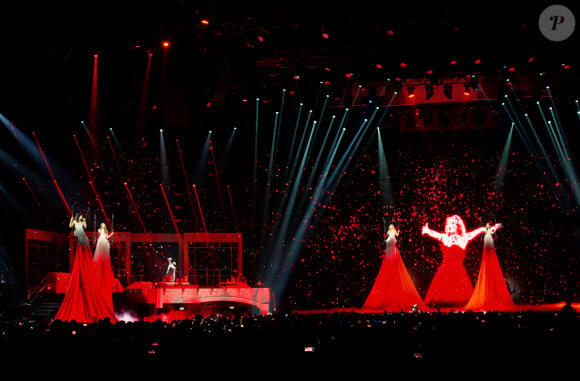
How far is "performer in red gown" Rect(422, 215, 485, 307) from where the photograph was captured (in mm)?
20250

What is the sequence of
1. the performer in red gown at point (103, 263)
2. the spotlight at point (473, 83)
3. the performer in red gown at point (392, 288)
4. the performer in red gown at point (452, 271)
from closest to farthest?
the performer in red gown at point (103, 263), the spotlight at point (473, 83), the performer in red gown at point (392, 288), the performer in red gown at point (452, 271)

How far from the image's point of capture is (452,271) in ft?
67.5

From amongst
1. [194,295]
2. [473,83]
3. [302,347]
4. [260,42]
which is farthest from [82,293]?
[473,83]

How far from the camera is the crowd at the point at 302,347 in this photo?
630 cm

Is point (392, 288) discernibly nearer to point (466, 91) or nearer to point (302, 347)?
point (466, 91)

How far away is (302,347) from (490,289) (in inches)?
516

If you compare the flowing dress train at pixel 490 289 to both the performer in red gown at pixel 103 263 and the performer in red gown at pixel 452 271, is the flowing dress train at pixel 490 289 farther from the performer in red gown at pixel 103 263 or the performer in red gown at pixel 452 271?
the performer in red gown at pixel 103 263

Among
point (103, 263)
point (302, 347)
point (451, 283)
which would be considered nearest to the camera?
point (302, 347)

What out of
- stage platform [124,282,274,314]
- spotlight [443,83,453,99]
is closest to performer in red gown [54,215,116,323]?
stage platform [124,282,274,314]

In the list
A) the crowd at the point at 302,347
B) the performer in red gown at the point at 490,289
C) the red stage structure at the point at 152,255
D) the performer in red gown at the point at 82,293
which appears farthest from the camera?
the red stage structure at the point at 152,255

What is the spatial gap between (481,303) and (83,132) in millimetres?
12283

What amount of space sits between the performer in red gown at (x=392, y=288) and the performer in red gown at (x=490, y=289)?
1548 millimetres

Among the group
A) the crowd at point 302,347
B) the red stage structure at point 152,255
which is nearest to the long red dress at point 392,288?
the red stage structure at point 152,255

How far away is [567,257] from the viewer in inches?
861
